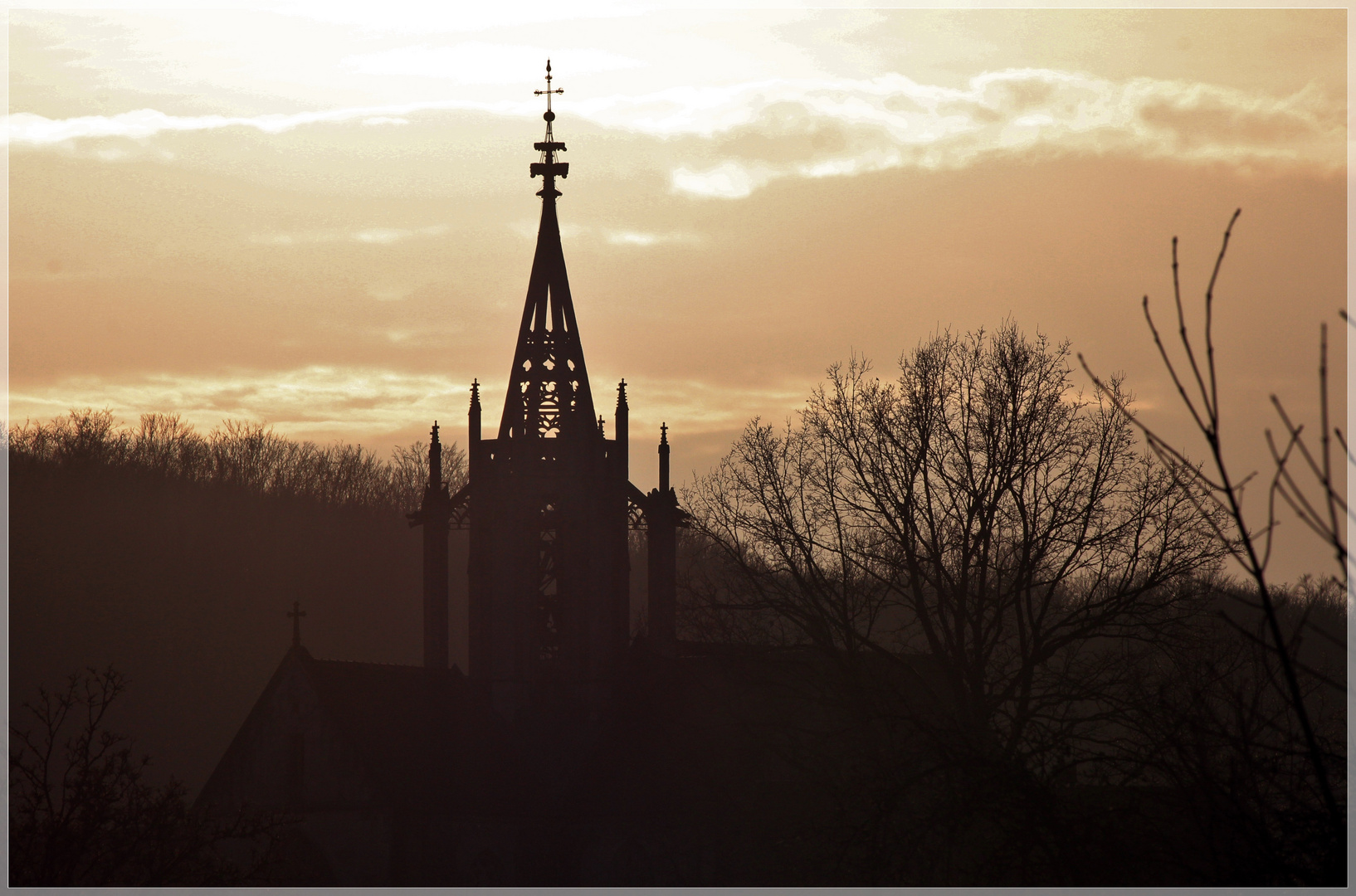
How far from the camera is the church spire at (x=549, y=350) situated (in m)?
31.0

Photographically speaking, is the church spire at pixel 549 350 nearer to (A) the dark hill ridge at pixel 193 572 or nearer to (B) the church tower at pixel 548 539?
(B) the church tower at pixel 548 539

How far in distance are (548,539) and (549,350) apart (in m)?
4.29

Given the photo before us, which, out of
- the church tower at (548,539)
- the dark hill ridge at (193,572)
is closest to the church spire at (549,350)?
the church tower at (548,539)

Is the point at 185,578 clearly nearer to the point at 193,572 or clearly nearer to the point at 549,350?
the point at 193,572

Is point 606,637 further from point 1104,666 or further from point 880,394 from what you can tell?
point 1104,666

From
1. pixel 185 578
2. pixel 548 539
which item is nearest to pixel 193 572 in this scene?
pixel 185 578

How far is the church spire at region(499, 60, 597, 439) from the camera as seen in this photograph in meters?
31.0

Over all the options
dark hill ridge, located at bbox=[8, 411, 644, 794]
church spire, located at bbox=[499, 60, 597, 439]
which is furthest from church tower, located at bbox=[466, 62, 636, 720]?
dark hill ridge, located at bbox=[8, 411, 644, 794]

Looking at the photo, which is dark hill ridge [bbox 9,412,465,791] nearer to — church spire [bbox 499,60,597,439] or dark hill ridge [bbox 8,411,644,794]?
dark hill ridge [bbox 8,411,644,794]

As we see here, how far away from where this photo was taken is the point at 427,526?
3136cm

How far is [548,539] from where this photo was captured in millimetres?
31562

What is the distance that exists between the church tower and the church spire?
1.2 inches

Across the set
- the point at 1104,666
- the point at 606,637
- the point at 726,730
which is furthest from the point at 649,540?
the point at 1104,666

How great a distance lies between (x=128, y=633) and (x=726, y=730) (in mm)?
40741
